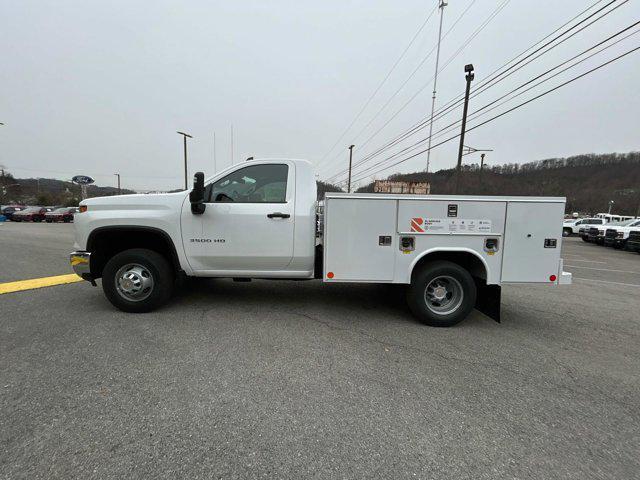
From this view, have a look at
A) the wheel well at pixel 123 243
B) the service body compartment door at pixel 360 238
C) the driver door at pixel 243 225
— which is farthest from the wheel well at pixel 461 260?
the wheel well at pixel 123 243

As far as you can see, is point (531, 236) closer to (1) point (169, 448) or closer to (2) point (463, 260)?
(2) point (463, 260)

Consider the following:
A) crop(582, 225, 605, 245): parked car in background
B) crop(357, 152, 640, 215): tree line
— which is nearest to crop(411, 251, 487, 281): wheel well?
crop(582, 225, 605, 245): parked car in background

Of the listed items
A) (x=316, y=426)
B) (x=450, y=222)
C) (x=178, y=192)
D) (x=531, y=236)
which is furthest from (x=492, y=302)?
(x=178, y=192)

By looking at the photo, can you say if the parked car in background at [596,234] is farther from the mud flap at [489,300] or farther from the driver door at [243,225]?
the driver door at [243,225]

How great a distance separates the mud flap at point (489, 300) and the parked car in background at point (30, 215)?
42.3 m

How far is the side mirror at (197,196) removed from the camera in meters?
4.12

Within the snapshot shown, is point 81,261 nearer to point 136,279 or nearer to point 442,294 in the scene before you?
point 136,279

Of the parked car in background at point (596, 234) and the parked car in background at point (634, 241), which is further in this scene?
the parked car in background at point (596, 234)

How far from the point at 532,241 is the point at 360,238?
2.16m

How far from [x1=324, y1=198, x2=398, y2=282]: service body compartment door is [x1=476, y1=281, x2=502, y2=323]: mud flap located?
1.46m

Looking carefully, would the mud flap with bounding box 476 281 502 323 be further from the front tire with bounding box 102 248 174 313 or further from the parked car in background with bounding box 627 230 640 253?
the parked car in background with bounding box 627 230 640 253

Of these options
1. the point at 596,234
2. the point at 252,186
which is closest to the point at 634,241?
the point at 596,234

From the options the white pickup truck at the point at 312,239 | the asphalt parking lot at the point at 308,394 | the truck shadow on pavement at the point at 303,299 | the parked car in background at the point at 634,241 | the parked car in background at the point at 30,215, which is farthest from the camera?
the parked car in background at the point at 30,215

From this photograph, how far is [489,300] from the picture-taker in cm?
466
